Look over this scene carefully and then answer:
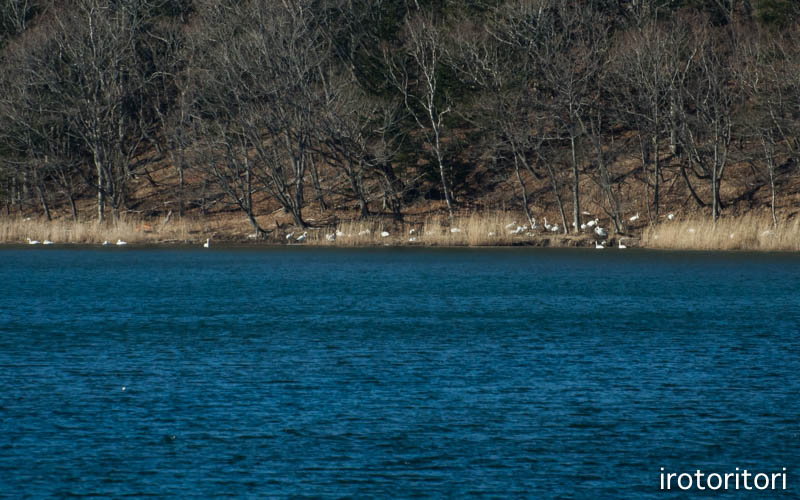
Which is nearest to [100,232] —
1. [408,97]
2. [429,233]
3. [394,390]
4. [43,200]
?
[43,200]

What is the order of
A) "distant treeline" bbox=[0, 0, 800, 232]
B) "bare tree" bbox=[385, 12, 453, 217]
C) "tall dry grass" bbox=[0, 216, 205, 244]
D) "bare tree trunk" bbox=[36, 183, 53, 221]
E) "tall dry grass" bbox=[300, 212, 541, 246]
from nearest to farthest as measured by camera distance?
"tall dry grass" bbox=[300, 212, 541, 246] < "distant treeline" bbox=[0, 0, 800, 232] < "tall dry grass" bbox=[0, 216, 205, 244] < "bare tree" bbox=[385, 12, 453, 217] < "bare tree trunk" bbox=[36, 183, 53, 221]

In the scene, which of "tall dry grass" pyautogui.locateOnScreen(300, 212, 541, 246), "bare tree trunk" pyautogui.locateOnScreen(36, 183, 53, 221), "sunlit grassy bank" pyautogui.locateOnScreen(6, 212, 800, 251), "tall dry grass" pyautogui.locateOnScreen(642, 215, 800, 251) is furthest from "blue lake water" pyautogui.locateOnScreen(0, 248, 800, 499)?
"bare tree trunk" pyautogui.locateOnScreen(36, 183, 53, 221)

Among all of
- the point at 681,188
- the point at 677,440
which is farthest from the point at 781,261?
the point at 677,440

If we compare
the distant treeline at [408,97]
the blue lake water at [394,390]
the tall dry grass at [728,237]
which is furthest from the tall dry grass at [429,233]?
the blue lake water at [394,390]

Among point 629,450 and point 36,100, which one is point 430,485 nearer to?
point 629,450

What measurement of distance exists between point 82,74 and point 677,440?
59.1 m

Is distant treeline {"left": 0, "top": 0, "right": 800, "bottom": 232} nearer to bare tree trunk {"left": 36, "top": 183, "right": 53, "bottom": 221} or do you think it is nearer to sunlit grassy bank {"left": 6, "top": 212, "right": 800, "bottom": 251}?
bare tree trunk {"left": 36, "top": 183, "right": 53, "bottom": 221}

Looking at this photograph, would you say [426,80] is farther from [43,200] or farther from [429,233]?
[43,200]

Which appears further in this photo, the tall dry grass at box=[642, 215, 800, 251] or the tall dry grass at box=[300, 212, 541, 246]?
the tall dry grass at box=[300, 212, 541, 246]

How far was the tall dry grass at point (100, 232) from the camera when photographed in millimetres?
63188

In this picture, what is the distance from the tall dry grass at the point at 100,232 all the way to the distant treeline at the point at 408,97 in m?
3.42

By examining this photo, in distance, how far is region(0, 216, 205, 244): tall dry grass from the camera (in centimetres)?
6319

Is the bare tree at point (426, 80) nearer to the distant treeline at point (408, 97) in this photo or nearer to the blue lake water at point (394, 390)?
the distant treeline at point (408, 97)

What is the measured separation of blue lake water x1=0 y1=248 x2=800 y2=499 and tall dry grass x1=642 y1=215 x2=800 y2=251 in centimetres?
1412
